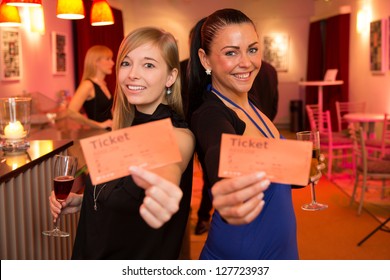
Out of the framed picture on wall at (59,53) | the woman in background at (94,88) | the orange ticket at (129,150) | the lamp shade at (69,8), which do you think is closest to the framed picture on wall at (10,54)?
the woman in background at (94,88)

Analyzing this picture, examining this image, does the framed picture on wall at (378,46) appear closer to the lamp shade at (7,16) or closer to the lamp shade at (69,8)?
the lamp shade at (69,8)

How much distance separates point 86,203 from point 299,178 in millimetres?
717

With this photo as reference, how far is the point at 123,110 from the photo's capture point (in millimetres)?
1584

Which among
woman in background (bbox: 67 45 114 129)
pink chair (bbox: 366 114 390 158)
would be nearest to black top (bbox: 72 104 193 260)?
woman in background (bbox: 67 45 114 129)

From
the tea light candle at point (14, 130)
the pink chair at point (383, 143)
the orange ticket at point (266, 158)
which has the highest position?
the orange ticket at point (266, 158)

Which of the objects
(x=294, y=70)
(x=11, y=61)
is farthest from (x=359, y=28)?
(x=11, y=61)

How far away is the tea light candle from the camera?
2.51 meters

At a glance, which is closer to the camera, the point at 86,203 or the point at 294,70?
the point at 86,203

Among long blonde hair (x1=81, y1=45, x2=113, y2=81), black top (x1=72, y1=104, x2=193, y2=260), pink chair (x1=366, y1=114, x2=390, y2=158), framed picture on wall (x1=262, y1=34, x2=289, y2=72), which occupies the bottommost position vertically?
pink chair (x1=366, y1=114, x2=390, y2=158)

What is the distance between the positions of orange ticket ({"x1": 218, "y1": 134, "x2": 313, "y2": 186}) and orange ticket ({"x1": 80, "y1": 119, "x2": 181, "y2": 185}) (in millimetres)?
99

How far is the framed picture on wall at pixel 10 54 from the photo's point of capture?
5.40m

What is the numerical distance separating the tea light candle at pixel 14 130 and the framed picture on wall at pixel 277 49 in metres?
9.70

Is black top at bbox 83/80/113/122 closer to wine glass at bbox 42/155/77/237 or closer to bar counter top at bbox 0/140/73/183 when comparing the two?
bar counter top at bbox 0/140/73/183

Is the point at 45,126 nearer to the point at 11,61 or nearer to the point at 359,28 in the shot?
the point at 11,61
